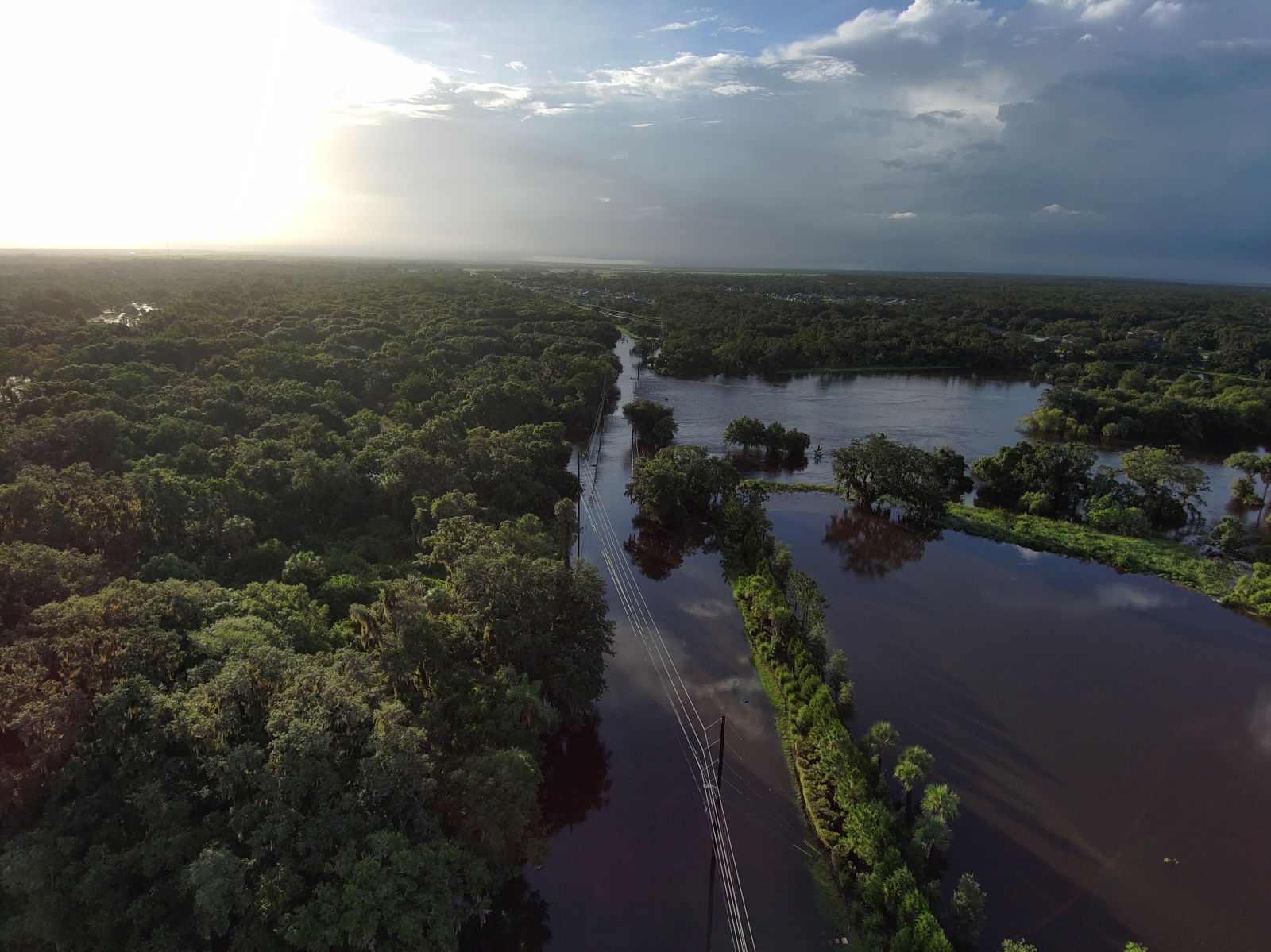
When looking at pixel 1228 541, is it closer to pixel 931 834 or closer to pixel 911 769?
pixel 911 769

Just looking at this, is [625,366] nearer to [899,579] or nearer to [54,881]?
[899,579]

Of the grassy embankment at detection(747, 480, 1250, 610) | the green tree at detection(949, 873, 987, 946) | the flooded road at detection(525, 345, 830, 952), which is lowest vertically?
the flooded road at detection(525, 345, 830, 952)

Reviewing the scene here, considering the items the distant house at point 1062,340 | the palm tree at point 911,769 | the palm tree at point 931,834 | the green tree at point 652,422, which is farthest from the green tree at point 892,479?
the distant house at point 1062,340

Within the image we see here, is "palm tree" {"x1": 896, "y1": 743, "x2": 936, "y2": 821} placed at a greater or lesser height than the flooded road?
greater

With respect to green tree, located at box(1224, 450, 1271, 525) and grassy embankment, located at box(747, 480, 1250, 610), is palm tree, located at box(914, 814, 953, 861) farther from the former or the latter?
green tree, located at box(1224, 450, 1271, 525)

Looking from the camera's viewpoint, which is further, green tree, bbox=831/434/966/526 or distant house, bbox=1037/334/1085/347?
distant house, bbox=1037/334/1085/347

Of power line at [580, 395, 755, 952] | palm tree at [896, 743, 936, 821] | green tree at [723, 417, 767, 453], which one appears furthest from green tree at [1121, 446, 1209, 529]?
power line at [580, 395, 755, 952]

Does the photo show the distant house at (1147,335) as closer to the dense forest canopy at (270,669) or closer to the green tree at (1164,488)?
the green tree at (1164,488)

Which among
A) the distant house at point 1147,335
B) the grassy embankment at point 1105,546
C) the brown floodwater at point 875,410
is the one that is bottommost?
the grassy embankment at point 1105,546
